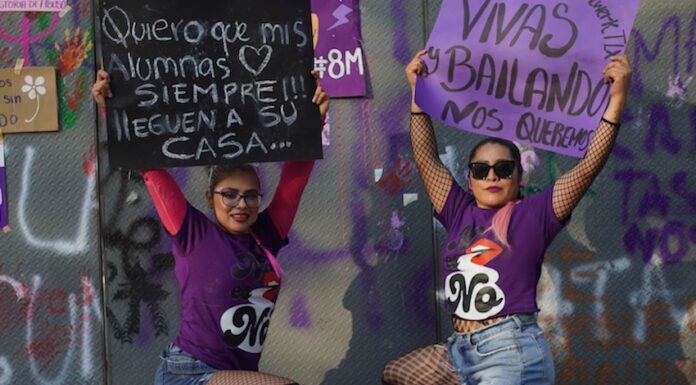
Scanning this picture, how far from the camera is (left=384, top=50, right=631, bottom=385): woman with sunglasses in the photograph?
4.25 m

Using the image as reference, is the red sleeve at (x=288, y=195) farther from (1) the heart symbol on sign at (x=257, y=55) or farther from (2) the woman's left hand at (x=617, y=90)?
(2) the woman's left hand at (x=617, y=90)

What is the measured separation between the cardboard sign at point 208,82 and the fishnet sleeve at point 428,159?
51 centimetres

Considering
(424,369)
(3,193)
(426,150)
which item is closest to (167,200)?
(426,150)

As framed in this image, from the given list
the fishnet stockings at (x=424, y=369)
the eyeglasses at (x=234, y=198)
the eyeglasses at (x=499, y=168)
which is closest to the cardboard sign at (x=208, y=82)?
the eyeglasses at (x=234, y=198)

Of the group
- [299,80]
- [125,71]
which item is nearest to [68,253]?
[125,71]

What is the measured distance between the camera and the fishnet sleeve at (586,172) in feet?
14.1

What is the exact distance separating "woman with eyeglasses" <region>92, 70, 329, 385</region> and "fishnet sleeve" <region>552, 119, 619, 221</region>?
1.12 metres

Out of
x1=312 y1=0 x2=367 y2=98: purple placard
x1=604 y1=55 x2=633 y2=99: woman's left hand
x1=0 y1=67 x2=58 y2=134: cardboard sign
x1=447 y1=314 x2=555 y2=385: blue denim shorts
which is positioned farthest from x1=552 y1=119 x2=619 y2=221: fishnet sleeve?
x1=0 y1=67 x2=58 y2=134: cardboard sign

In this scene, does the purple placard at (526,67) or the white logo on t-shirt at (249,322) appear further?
the purple placard at (526,67)

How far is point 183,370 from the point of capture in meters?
4.26

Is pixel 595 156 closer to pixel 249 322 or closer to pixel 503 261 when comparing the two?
pixel 503 261

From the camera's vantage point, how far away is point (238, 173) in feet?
14.6

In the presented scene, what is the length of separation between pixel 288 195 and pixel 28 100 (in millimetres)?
1677

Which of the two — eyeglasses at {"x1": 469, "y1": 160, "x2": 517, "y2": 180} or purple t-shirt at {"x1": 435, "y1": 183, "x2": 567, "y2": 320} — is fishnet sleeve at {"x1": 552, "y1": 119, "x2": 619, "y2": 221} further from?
eyeglasses at {"x1": 469, "y1": 160, "x2": 517, "y2": 180}
